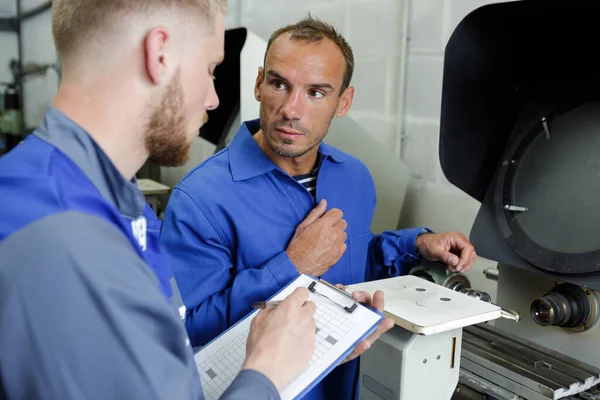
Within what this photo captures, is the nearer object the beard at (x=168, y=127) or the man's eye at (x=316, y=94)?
the beard at (x=168, y=127)

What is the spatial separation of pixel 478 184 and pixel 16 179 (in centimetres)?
100

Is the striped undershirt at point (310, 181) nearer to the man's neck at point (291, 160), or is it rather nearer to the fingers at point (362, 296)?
the man's neck at point (291, 160)

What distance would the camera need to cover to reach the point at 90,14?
1.85 feet

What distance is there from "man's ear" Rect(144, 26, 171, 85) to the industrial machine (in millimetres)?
581

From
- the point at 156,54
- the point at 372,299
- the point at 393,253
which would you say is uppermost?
the point at 156,54

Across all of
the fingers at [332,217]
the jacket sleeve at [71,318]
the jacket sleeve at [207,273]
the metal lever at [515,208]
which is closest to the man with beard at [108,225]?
the jacket sleeve at [71,318]

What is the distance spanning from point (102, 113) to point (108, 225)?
0.13 m

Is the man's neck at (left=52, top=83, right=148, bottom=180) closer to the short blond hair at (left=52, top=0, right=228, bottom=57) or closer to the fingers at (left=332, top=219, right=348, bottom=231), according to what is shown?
the short blond hair at (left=52, top=0, right=228, bottom=57)

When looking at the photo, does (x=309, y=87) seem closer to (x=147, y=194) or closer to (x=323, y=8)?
(x=323, y=8)

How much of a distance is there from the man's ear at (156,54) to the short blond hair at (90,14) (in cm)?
3

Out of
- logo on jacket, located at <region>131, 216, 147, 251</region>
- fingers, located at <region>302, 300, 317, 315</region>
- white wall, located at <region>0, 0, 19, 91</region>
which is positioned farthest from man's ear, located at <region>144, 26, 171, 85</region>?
white wall, located at <region>0, 0, 19, 91</region>

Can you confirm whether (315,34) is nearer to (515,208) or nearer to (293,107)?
(293,107)

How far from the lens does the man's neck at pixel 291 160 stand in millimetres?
1182

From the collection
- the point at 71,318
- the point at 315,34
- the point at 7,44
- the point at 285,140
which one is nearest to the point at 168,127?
the point at 71,318
